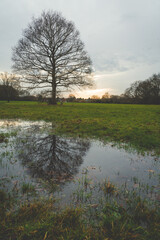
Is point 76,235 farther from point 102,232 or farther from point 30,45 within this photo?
point 30,45

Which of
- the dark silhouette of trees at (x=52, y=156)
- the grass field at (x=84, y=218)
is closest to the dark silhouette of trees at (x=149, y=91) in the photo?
the dark silhouette of trees at (x=52, y=156)

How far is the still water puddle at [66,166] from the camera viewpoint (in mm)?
2889

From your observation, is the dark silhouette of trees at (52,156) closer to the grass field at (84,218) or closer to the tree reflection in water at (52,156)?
the tree reflection in water at (52,156)

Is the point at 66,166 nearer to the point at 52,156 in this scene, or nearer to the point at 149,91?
the point at 52,156

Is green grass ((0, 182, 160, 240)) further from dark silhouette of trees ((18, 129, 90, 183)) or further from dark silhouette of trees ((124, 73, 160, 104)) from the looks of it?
dark silhouette of trees ((124, 73, 160, 104))

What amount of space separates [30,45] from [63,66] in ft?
21.1

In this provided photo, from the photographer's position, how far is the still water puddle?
9.48 ft

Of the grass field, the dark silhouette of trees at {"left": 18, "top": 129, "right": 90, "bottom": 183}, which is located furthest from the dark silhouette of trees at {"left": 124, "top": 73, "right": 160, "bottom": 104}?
the grass field

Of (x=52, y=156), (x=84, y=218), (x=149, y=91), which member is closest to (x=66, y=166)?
(x=52, y=156)

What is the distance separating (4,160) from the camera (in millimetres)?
3887

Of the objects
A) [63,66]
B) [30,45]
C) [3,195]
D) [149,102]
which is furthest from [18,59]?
[149,102]

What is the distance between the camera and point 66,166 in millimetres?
3676

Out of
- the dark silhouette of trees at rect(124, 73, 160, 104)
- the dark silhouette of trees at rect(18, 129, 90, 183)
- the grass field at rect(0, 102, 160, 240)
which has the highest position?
the dark silhouette of trees at rect(124, 73, 160, 104)

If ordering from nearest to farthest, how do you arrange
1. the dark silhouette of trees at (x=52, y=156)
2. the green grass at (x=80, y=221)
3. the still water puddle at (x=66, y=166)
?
the green grass at (x=80, y=221)
the still water puddle at (x=66, y=166)
the dark silhouette of trees at (x=52, y=156)
